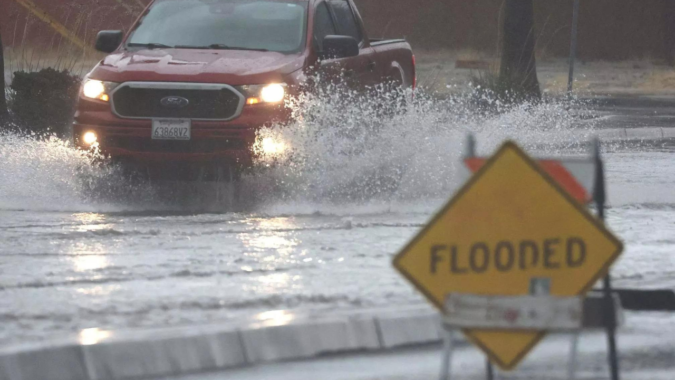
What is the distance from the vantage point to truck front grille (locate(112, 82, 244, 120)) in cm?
973

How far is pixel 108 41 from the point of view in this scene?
11.2m

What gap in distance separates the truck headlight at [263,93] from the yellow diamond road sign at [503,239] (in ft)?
17.7

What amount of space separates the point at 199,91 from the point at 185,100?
0.40 feet

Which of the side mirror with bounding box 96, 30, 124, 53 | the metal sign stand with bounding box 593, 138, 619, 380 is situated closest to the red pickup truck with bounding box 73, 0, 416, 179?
the side mirror with bounding box 96, 30, 124, 53

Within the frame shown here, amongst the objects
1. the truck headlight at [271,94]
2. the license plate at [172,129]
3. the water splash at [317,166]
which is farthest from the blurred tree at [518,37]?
the license plate at [172,129]

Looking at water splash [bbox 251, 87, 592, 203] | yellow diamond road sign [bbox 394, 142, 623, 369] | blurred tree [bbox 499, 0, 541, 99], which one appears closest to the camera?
yellow diamond road sign [bbox 394, 142, 623, 369]

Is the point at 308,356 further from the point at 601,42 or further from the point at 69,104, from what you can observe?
the point at 601,42

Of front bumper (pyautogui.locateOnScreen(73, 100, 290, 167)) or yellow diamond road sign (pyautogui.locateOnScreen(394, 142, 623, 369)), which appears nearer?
yellow diamond road sign (pyautogui.locateOnScreen(394, 142, 623, 369))

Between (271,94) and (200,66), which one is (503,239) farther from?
(200,66)

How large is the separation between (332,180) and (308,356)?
4.93 meters

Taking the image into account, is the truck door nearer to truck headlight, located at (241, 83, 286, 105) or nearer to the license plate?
truck headlight, located at (241, 83, 286, 105)

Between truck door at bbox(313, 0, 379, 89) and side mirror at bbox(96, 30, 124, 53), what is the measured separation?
1697 millimetres

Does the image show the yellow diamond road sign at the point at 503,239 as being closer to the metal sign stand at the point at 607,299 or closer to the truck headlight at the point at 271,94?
the metal sign stand at the point at 607,299

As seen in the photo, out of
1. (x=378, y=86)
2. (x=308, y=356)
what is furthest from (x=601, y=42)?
(x=308, y=356)
